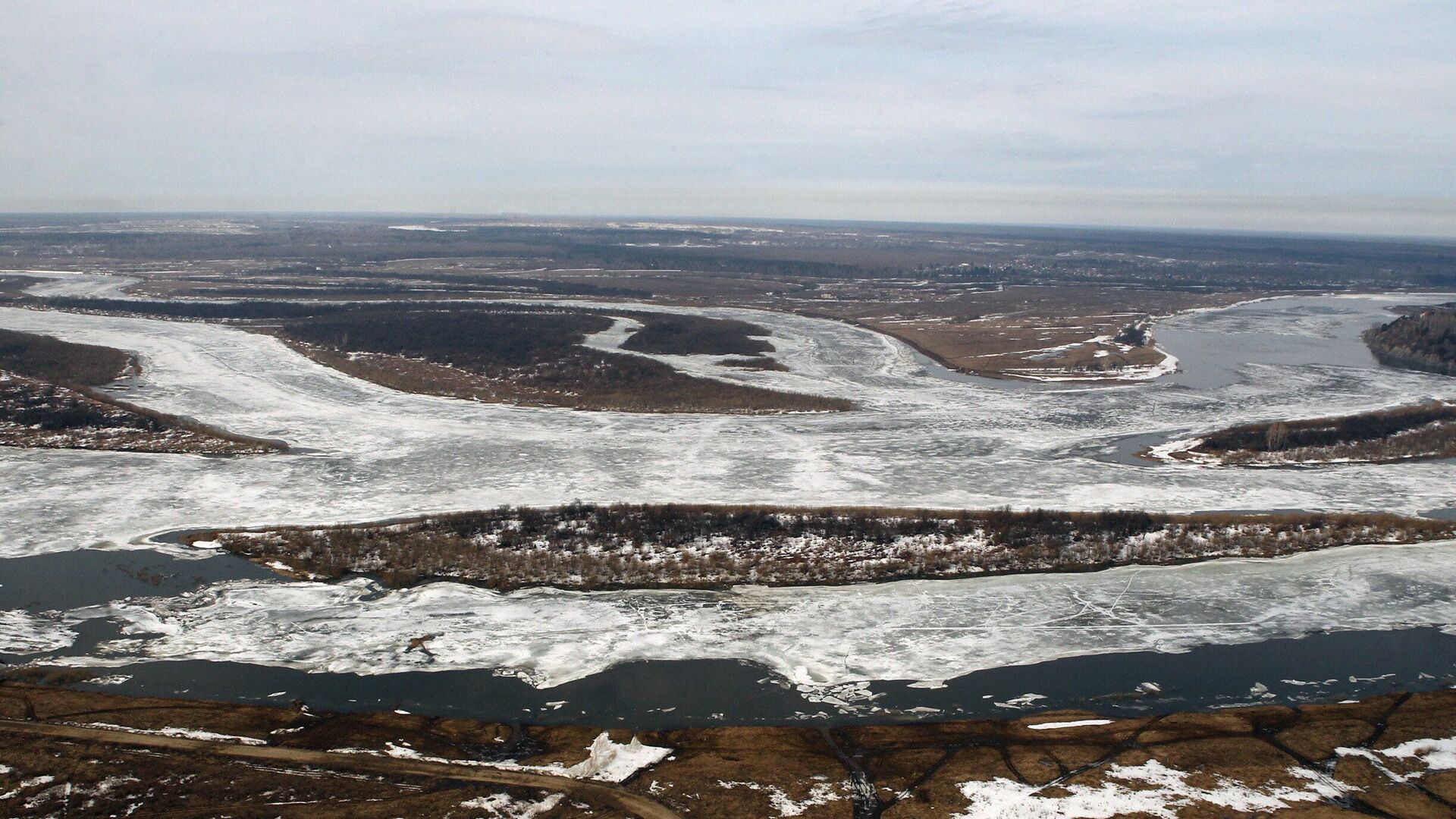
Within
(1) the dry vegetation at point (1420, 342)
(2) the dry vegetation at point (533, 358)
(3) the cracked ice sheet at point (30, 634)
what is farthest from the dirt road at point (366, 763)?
(1) the dry vegetation at point (1420, 342)

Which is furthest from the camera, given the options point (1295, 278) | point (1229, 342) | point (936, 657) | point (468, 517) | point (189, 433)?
point (1295, 278)

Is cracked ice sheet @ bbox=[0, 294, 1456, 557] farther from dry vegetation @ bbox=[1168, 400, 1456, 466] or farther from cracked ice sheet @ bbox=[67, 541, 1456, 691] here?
cracked ice sheet @ bbox=[67, 541, 1456, 691]

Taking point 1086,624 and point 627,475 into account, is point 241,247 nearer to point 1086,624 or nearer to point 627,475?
point 627,475

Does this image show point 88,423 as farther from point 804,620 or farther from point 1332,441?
point 1332,441

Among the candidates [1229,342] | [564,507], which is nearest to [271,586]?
[564,507]

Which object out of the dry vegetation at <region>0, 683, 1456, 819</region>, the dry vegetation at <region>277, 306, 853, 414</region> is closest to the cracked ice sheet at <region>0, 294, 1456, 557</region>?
the dry vegetation at <region>277, 306, 853, 414</region>

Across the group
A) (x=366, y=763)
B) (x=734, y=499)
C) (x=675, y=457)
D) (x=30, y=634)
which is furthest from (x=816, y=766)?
(x=675, y=457)

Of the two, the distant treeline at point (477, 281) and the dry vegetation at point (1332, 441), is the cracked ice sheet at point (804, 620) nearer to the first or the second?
the dry vegetation at point (1332, 441)
